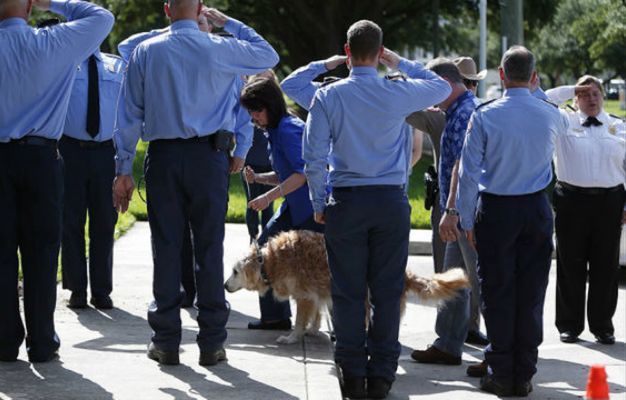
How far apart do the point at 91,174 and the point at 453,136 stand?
9.58ft

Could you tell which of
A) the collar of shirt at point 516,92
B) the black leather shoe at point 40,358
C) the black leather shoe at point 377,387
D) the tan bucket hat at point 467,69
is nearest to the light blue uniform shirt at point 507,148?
the collar of shirt at point 516,92

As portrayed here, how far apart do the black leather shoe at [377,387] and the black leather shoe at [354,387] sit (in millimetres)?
50

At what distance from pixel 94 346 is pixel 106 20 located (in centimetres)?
207

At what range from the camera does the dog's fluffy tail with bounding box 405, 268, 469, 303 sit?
24.4 feet

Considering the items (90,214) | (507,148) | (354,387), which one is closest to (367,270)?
(354,387)

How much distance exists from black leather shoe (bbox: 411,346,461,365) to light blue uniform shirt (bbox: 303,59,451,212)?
5.23ft

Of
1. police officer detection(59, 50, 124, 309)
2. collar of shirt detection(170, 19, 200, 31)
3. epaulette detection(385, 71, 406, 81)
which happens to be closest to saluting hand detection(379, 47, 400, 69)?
epaulette detection(385, 71, 406, 81)

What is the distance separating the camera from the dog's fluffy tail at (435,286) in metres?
7.44

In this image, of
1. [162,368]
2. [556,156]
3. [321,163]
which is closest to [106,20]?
[321,163]

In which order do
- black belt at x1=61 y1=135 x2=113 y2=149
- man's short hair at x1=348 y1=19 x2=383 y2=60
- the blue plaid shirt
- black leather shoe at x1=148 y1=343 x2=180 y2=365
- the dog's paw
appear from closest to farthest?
man's short hair at x1=348 y1=19 x2=383 y2=60 → black leather shoe at x1=148 y1=343 x2=180 y2=365 → the blue plaid shirt → the dog's paw → black belt at x1=61 y1=135 x2=113 y2=149

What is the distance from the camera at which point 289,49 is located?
33.0 m

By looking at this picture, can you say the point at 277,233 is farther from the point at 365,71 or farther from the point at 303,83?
the point at 365,71

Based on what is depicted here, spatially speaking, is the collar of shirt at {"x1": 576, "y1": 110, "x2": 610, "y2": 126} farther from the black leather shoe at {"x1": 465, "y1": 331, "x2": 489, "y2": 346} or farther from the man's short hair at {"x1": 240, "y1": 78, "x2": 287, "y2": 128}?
the man's short hair at {"x1": 240, "y1": 78, "x2": 287, "y2": 128}

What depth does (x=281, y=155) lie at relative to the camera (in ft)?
26.2
